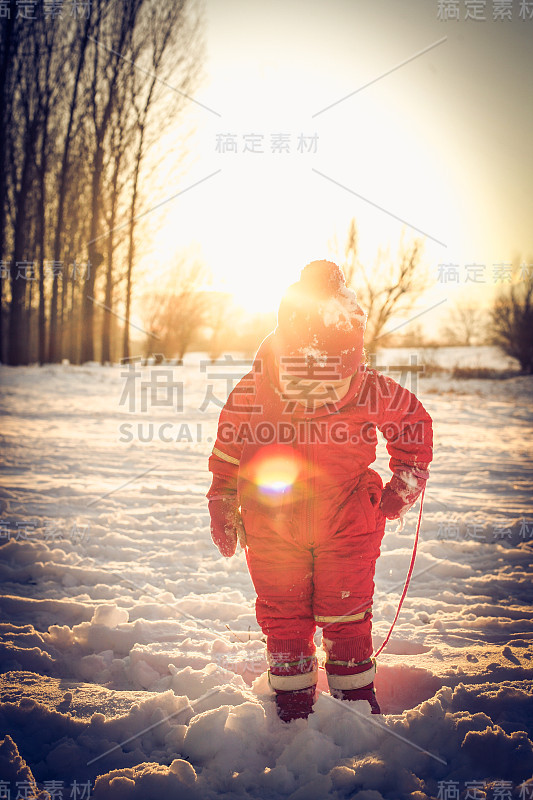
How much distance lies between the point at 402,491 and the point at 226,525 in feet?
2.05

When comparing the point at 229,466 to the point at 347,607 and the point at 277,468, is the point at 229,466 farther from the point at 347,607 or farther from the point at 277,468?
the point at 347,607

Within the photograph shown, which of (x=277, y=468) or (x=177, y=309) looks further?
(x=177, y=309)

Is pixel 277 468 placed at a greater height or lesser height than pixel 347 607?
greater

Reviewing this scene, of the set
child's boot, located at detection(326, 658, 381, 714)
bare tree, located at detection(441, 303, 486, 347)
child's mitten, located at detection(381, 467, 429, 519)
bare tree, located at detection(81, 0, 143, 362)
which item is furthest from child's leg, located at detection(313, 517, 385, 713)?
bare tree, located at detection(441, 303, 486, 347)

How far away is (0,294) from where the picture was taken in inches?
766

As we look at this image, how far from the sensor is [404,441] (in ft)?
5.34

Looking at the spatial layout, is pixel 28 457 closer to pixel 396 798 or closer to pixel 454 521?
pixel 454 521

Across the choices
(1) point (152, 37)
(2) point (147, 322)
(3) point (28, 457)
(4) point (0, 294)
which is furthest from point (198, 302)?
(3) point (28, 457)

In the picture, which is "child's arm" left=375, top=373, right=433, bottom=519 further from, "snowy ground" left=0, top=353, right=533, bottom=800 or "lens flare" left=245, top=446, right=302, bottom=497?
"snowy ground" left=0, top=353, right=533, bottom=800

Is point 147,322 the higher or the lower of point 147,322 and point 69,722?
the higher

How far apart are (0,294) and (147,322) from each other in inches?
286

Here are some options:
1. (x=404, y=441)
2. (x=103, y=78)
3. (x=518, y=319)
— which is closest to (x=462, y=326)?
(x=518, y=319)

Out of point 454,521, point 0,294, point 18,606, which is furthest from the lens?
point 0,294

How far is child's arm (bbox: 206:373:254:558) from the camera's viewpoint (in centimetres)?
165
